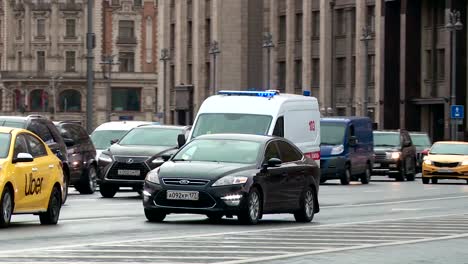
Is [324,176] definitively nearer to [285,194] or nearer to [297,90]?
[285,194]

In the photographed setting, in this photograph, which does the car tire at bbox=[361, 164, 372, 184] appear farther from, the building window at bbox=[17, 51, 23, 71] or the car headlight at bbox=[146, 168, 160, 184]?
the building window at bbox=[17, 51, 23, 71]

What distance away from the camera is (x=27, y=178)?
871 inches

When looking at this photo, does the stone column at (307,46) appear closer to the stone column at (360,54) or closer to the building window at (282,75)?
the building window at (282,75)

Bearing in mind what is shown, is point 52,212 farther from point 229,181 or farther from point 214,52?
point 214,52

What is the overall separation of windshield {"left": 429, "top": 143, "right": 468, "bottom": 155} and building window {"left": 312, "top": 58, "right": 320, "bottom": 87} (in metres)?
39.1

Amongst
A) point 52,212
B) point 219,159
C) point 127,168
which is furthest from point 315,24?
point 52,212

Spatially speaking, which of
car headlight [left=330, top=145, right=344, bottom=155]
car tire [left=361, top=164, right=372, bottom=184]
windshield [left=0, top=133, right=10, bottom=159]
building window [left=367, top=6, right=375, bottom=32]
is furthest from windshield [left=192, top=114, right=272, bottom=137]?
building window [left=367, top=6, right=375, bottom=32]

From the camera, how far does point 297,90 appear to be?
9712cm

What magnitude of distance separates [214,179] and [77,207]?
281 inches

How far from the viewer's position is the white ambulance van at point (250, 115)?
33125 mm

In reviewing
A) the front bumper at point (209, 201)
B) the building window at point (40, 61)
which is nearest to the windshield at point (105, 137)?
the front bumper at point (209, 201)

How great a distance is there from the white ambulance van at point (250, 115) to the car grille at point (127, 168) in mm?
1881

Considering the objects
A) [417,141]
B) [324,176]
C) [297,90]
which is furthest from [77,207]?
[297,90]

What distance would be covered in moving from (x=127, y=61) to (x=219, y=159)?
5397 inches
